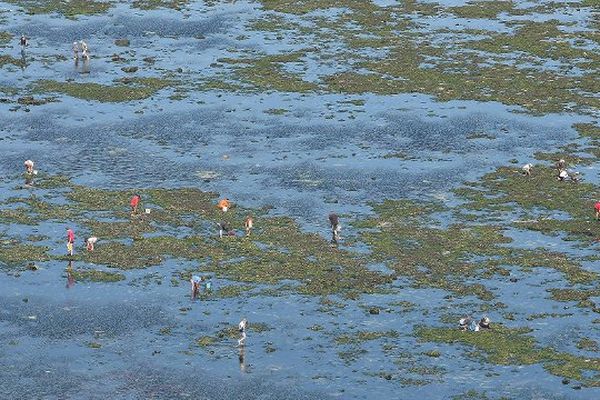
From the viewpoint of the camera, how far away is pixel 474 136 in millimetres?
84062

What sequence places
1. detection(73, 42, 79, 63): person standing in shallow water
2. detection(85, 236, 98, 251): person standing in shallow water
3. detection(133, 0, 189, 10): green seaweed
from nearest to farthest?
detection(85, 236, 98, 251): person standing in shallow water < detection(73, 42, 79, 63): person standing in shallow water < detection(133, 0, 189, 10): green seaweed

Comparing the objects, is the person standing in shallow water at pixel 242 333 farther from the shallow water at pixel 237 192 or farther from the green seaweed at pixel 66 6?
the green seaweed at pixel 66 6

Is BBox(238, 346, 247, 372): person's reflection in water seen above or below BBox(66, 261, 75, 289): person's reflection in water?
above

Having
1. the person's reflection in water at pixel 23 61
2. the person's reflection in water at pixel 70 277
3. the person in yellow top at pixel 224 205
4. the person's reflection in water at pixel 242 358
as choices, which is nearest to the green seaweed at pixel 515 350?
the person's reflection in water at pixel 242 358

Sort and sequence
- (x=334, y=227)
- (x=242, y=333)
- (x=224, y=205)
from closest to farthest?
(x=242, y=333) → (x=334, y=227) → (x=224, y=205)

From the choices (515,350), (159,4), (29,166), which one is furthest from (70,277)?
(159,4)

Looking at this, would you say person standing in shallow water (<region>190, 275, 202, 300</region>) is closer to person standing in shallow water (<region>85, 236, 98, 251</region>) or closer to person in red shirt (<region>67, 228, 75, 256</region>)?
person standing in shallow water (<region>85, 236, 98, 251</region>)

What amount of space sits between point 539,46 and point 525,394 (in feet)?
186

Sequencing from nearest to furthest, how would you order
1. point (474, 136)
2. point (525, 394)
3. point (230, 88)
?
point (525, 394) < point (474, 136) < point (230, 88)

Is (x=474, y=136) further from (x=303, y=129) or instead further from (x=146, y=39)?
(x=146, y=39)

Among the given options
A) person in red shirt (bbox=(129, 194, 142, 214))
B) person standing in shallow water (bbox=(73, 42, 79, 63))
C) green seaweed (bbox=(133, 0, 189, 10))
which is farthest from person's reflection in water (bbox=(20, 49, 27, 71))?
person in red shirt (bbox=(129, 194, 142, 214))

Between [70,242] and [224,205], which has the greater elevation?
[70,242]

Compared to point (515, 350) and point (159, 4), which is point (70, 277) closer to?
point (515, 350)

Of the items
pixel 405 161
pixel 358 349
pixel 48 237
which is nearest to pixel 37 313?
pixel 48 237
